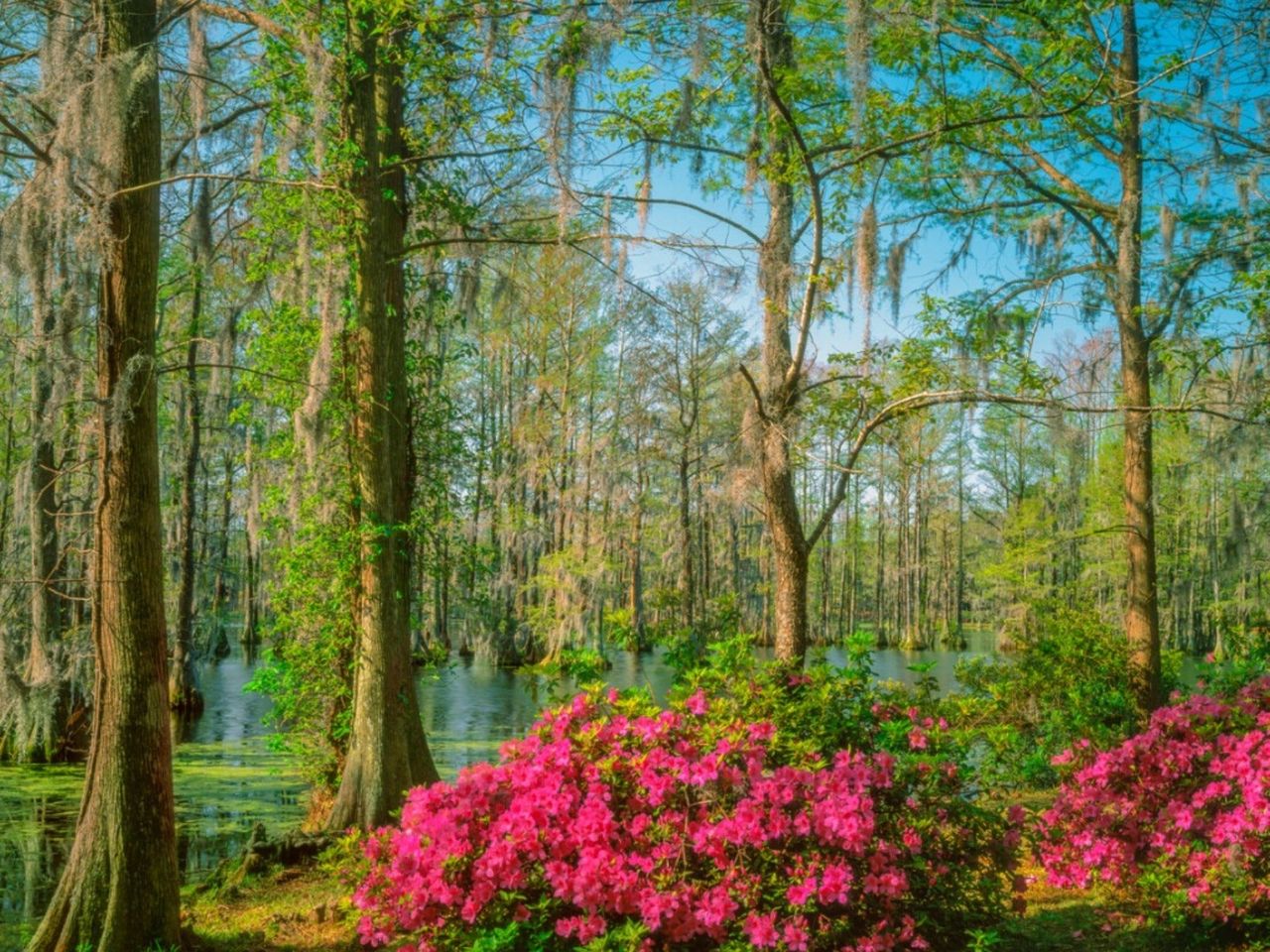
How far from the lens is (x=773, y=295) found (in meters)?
5.71

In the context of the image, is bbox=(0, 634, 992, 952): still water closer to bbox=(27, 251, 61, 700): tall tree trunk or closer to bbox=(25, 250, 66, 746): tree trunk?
bbox=(25, 250, 66, 746): tree trunk

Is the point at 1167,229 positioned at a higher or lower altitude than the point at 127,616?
higher

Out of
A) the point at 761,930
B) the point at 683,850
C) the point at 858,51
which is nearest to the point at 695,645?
the point at 683,850

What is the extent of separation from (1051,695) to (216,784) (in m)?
8.37

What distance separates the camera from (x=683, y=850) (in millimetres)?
3232

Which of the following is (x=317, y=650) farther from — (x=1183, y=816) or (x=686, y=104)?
(x=1183, y=816)

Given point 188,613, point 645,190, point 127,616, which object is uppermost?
point 645,190

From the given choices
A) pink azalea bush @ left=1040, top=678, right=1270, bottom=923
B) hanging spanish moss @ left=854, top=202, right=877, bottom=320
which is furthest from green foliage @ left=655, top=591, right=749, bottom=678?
hanging spanish moss @ left=854, top=202, right=877, bottom=320

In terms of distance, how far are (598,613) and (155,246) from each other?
1578cm

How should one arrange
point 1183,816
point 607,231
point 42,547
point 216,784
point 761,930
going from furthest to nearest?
point 42,547, point 216,784, point 607,231, point 1183,816, point 761,930

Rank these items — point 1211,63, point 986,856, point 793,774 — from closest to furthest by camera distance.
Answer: point 793,774
point 986,856
point 1211,63

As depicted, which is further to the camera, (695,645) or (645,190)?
(645,190)

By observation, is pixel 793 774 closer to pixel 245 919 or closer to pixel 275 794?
pixel 245 919

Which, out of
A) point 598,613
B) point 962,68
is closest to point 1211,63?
point 962,68
